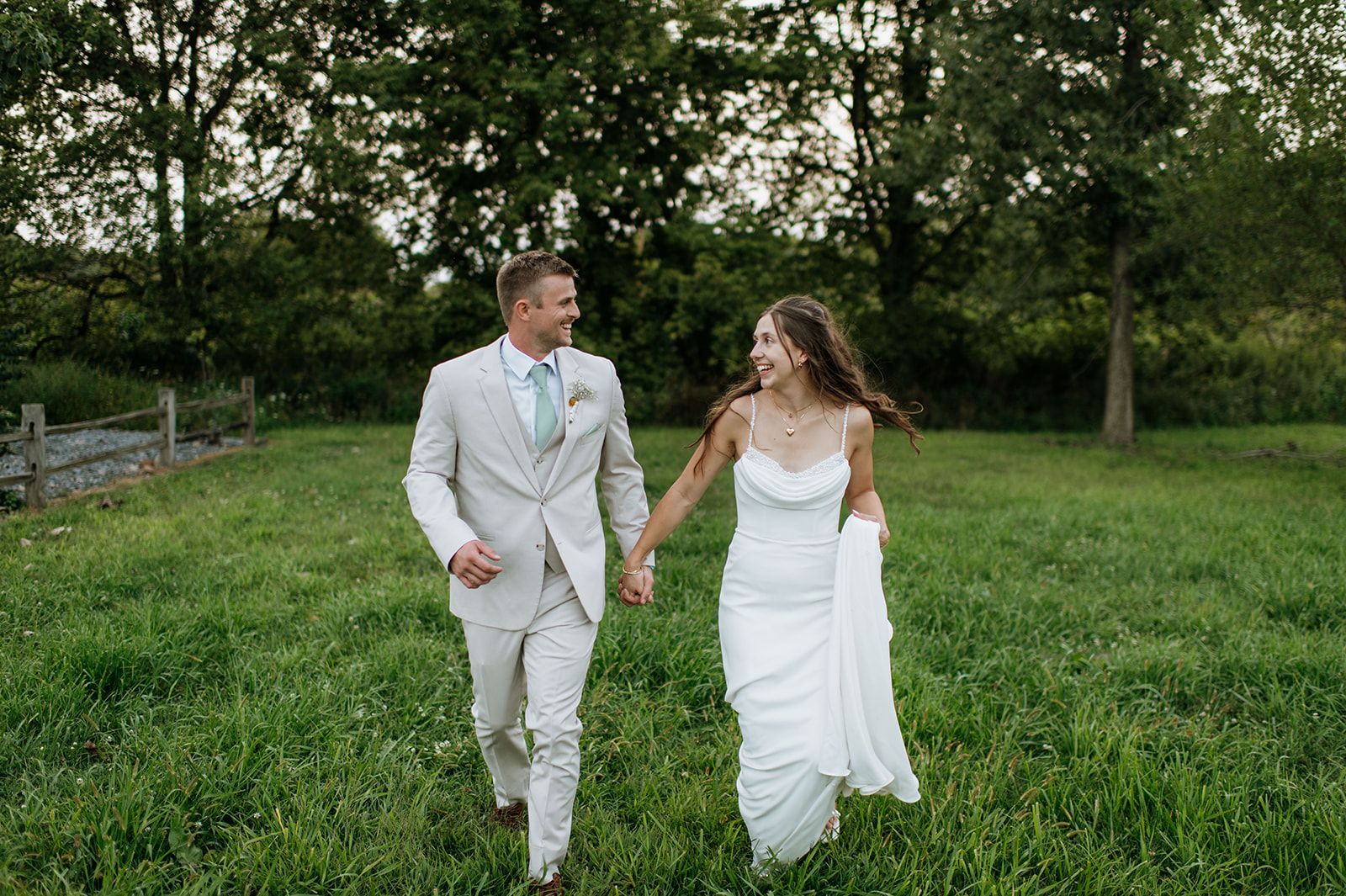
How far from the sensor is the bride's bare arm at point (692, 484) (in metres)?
3.44

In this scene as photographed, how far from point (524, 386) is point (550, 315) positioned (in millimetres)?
301

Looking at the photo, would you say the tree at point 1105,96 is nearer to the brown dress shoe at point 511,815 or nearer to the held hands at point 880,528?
the held hands at point 880,528

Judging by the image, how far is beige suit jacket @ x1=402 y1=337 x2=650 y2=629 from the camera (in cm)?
321

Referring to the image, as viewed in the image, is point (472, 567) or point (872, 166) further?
point (872, 166)

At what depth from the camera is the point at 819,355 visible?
10.9 feet

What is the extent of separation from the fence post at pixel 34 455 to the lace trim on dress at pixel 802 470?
8.54 m

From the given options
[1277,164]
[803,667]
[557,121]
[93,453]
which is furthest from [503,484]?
[557,121]

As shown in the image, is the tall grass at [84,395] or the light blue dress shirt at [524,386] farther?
the tall grass at [84,395]

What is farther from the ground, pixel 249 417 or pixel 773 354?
pixel 773 354

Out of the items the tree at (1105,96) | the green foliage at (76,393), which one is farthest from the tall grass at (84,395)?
the tree at (1105,96)

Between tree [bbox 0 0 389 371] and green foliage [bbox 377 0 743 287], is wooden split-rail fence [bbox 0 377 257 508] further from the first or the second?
green foliage [bbox 377 0 743 287]

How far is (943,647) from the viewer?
5.39 m

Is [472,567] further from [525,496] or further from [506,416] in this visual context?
[506,416]

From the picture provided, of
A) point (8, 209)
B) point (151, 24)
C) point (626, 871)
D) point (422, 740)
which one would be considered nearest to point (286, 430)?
point (8, 209)
